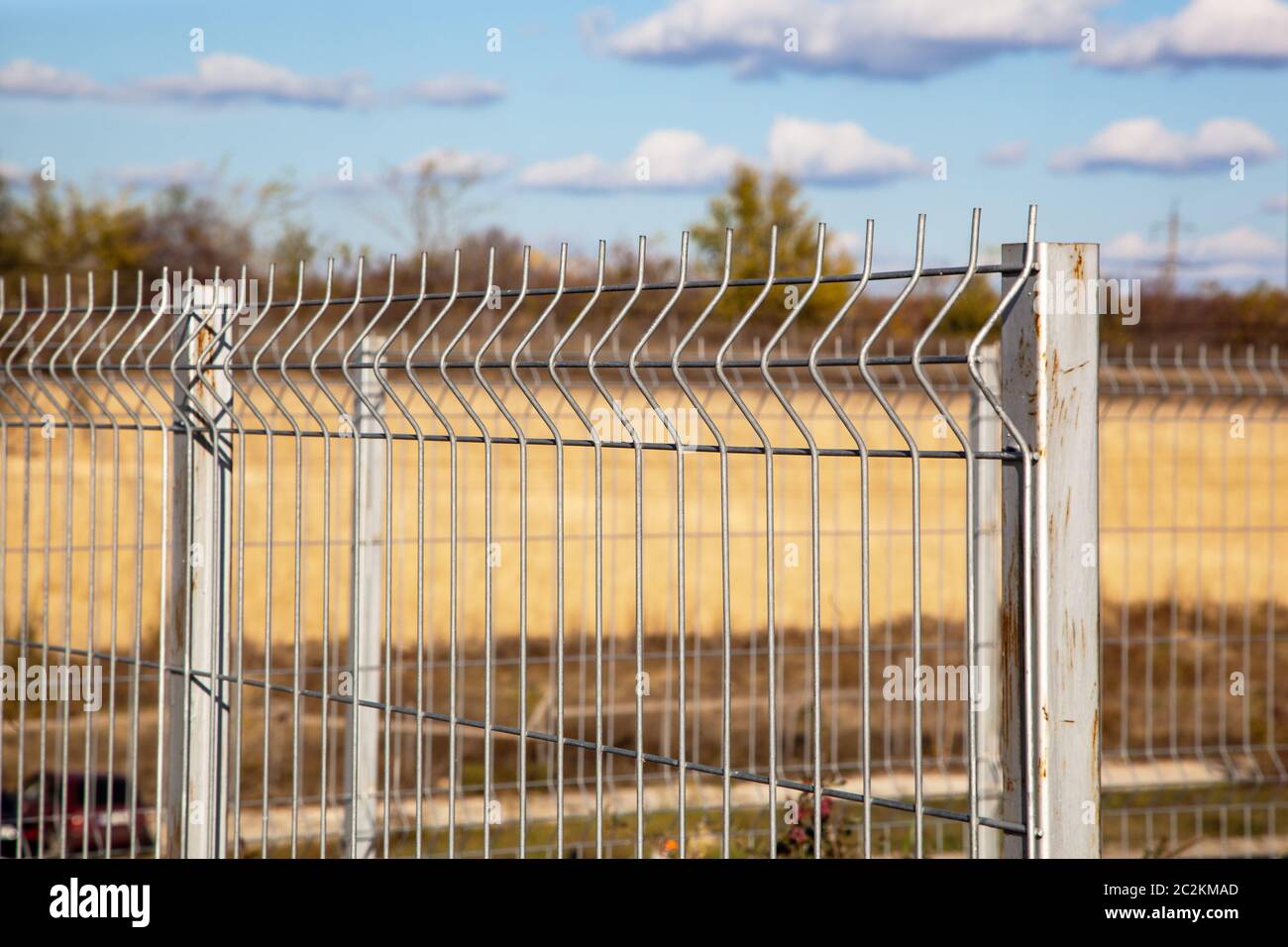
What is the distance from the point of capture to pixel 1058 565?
193cm

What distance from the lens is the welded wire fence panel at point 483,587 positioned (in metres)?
2.28

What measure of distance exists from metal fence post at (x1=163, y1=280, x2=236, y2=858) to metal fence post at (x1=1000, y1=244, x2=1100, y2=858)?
2.05 metres

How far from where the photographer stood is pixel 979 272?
6.42 feet

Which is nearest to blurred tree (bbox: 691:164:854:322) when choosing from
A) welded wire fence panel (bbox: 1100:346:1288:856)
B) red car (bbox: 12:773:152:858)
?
welded wire fence panel (bbox: 1100:346:1288:856)

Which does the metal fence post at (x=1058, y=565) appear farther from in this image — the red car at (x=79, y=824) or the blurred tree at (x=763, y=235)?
the blurred tree at (x=763, y=235)

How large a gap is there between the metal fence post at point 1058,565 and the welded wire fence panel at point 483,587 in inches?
3.0

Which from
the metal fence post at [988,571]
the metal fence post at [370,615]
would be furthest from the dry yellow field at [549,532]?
the metal fence post at [370,615]

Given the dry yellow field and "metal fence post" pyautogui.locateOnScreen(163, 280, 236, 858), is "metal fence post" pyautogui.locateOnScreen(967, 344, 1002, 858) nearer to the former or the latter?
the dry yellow field

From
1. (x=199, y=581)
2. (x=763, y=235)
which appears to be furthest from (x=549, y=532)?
(x=763, y=235)

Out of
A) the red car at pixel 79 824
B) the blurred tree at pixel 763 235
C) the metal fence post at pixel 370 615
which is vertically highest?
the blurred tree at pixel 763 235

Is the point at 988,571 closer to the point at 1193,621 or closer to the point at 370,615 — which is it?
the point at 370,615

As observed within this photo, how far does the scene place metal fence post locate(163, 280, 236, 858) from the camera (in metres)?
3.38

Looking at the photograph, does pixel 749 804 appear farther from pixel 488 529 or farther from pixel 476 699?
pixel 476 699

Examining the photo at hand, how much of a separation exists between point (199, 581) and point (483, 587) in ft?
11.1
